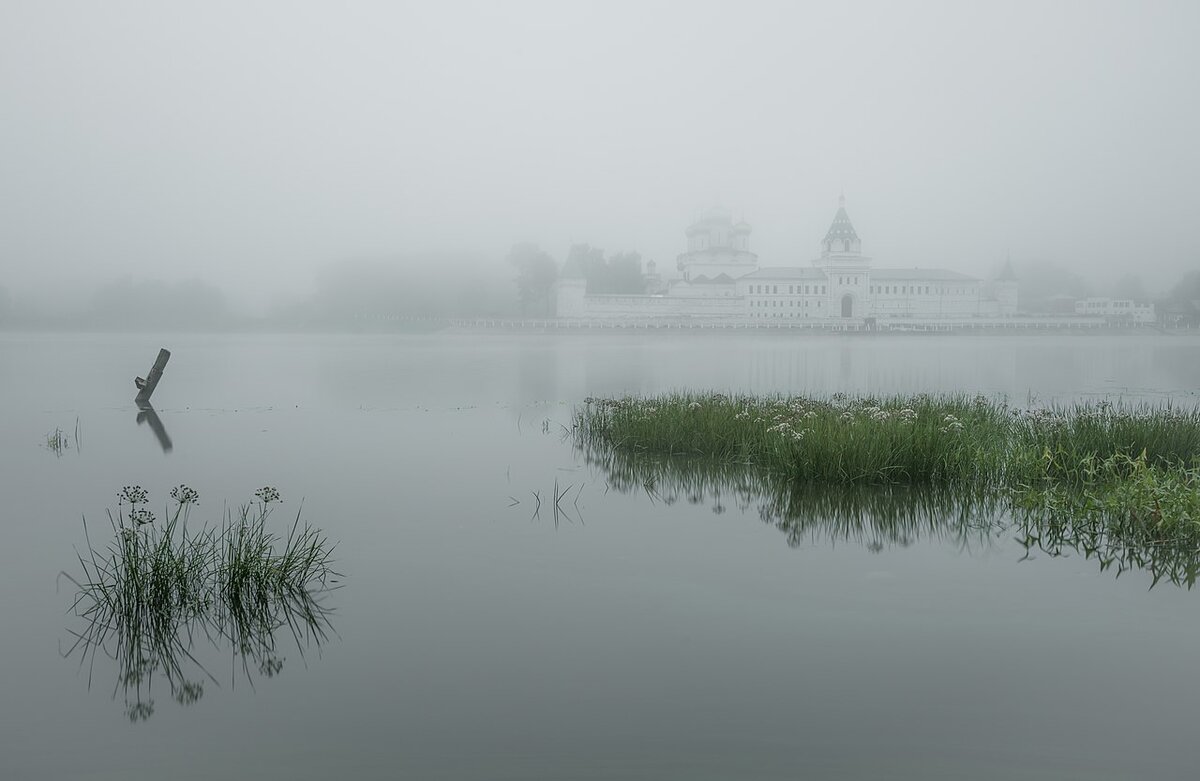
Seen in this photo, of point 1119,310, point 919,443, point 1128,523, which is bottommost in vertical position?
point 1128,523

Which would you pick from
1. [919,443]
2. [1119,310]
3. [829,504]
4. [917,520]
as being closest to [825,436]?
[919,443]

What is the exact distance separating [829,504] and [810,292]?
269 ft

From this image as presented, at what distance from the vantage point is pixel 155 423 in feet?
43.7

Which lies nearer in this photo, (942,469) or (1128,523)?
(1128,523)

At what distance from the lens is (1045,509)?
20.3 feet

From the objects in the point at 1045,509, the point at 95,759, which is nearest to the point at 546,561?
the point at 95,759

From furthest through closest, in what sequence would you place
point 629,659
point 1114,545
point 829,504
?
point 829,504 → point 1114,545 → point 629,659

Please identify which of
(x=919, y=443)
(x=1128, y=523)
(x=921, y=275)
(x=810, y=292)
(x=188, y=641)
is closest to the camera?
(x=188, y=641)

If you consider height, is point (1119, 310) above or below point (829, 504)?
above

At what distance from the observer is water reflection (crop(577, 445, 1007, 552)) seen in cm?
577

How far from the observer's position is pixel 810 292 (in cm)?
8619

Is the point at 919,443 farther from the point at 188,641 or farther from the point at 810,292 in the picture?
the point at 810,292

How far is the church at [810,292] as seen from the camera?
8062 cm

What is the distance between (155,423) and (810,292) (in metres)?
77.8
